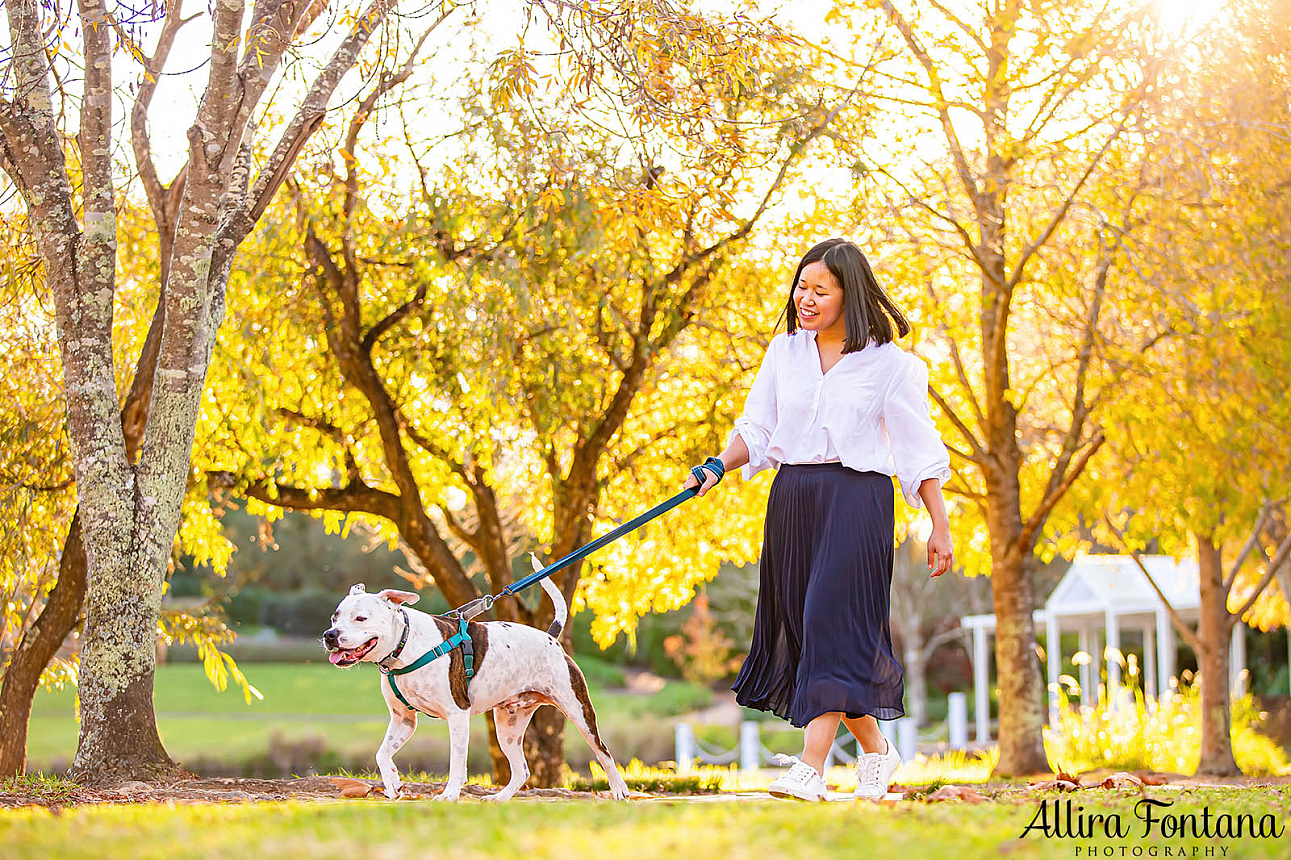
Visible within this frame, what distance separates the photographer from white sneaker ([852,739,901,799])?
15.8ft

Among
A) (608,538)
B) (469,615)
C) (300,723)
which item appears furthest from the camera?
(300,723)

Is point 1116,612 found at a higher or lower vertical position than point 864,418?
lower

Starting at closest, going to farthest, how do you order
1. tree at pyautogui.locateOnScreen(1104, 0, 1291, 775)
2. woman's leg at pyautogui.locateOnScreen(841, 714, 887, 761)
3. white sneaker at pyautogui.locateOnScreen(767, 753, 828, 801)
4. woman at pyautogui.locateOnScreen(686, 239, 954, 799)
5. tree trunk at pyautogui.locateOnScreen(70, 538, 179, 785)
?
white sneaker at pyautogui.locateOnScreen(767, 753, 828, 801) → woman at pyautogui.locateOnScreen(686, 239, 954, 799) → woman's leg at pyautogui.locateOnScreen(841, 714, 887, 761) → tree trunk at pyautogui.locateOnScreen(70, 538, 179, 785) → tree at pyautogui.locateOnScreen(1104, 0, 1291, 775)

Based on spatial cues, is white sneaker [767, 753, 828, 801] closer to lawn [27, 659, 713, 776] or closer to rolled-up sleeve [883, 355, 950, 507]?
rolled-up sleeve [883, 355, 950, 507]

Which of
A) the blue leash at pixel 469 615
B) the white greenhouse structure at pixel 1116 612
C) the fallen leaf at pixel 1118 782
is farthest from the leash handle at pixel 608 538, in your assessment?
the white greenhouse structure at pixel 1116 612

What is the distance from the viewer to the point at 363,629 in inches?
185

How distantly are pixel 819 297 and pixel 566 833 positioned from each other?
8.86ft

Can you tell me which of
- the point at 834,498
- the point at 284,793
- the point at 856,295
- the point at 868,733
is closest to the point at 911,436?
the point at 834,498

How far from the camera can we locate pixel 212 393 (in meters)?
9.75

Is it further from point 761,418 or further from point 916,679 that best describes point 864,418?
point 916,679

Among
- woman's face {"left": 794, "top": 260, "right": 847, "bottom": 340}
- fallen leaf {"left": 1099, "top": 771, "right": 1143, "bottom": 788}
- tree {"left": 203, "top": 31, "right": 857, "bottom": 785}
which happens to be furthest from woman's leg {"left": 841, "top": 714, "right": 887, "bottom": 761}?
tree {"left": 203, "top": 31, "right": 857, "bottom": 785}

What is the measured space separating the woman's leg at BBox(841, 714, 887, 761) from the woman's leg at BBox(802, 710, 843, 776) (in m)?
0.15

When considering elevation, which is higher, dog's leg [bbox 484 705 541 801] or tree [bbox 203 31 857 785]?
tree [bbox 203 31 857 785]

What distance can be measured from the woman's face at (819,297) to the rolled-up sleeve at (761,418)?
25cm
